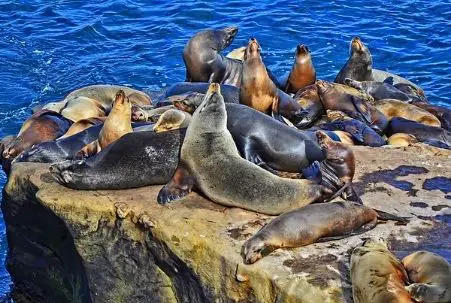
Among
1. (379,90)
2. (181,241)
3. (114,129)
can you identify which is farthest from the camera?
(379,90)

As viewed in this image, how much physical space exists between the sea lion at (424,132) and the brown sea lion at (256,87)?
1388mm

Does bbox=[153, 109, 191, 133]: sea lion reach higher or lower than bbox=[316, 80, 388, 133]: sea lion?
higher

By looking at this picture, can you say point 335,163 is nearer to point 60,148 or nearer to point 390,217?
point 390,217

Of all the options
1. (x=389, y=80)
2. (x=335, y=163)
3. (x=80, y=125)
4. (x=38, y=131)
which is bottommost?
(x=389, y=80)

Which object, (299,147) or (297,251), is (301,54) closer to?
(299,147)

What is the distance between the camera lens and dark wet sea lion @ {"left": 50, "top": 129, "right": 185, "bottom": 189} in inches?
282

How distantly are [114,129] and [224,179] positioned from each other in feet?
5.25

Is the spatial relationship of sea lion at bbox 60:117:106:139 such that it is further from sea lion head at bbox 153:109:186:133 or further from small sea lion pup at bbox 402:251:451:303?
small sea lion pup at bbox 402:251:451:303

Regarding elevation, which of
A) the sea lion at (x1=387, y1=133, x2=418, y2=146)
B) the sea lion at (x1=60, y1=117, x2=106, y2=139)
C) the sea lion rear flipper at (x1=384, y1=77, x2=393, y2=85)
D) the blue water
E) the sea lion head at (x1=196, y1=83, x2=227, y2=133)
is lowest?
the blue water

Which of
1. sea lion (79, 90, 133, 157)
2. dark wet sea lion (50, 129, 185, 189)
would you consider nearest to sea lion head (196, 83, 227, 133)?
dark wet sea lion (50, 129, 185, 189)

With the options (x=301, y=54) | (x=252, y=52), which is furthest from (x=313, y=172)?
(x=301, y=54)

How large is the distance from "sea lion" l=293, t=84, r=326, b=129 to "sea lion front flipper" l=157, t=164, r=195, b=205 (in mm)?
2888

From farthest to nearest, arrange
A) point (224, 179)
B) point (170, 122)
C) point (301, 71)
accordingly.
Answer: point (301, 71), point (170, 122), point (224, 179)

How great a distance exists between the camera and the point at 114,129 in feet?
26.2
